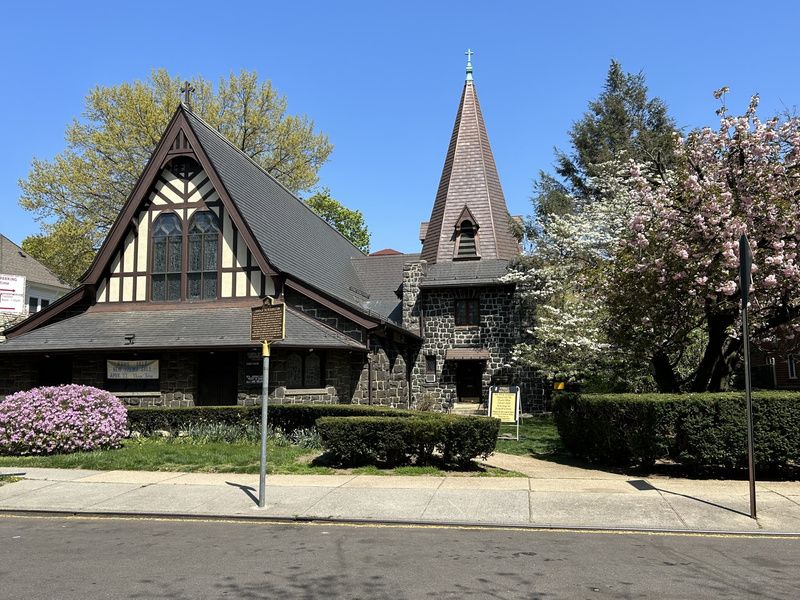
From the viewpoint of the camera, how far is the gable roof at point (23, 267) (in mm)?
40562

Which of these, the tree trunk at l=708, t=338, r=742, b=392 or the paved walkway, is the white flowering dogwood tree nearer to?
the tree trunk at l=708, t=338, r=742, b=392

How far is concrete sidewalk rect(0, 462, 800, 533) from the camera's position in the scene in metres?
8.45

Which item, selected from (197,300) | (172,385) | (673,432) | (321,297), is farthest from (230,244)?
(673,432)

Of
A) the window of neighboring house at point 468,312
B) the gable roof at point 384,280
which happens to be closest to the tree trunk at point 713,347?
the window of neighboring house at point 468,312

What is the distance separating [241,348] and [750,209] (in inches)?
511

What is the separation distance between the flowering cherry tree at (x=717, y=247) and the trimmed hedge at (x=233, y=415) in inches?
255

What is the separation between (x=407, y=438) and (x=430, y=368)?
1489cm

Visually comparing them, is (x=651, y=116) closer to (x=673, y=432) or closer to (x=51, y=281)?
(x=673, y=432)

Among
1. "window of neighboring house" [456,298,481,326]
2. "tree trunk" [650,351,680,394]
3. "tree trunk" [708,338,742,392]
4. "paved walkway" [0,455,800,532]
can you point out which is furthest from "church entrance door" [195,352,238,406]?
"tree trunk" [708,338,742,392]

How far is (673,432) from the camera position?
11062 mm

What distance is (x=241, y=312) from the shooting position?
20.9 m

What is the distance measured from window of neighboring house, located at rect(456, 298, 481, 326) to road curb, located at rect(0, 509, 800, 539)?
61.8ft

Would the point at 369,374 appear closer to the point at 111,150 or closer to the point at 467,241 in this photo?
the point at 467,241

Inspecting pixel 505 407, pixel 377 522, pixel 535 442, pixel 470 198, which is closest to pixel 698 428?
pixel 377 522
